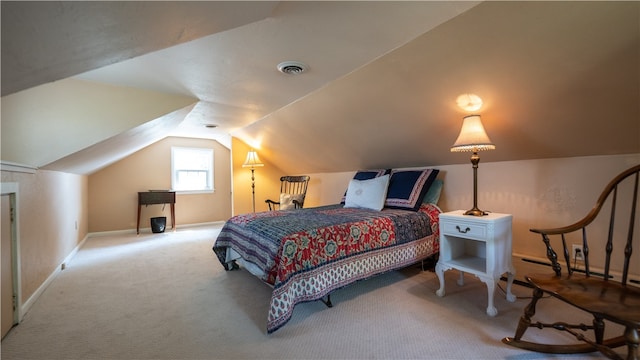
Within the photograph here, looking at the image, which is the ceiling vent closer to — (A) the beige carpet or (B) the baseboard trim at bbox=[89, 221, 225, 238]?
(A) the beige carpet

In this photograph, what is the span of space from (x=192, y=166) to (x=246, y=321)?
462 centimetres

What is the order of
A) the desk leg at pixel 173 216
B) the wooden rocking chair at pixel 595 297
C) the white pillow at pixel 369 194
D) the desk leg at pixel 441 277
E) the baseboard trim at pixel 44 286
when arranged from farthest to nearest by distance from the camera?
the desk leg at pixel 173 216 → the white pillow at pixel 369 194 → the desk leg at pixel 441 277 → the baseboard trim at pixel 44 286 → the wooden rocking chair at pixel 595 297

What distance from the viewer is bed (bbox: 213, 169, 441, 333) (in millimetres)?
1834

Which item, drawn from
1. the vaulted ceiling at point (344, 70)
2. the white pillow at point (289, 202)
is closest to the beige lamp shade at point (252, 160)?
the white pillow at point (289, 202)

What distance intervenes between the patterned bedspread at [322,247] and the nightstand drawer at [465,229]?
0.43m

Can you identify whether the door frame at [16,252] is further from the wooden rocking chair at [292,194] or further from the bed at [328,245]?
the wooden rocking chair at [292,194]

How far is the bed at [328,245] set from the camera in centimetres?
183

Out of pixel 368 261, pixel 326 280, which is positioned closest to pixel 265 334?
pixel 326 280

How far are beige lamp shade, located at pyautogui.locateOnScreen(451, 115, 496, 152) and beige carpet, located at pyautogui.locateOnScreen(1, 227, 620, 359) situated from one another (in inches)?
45.7

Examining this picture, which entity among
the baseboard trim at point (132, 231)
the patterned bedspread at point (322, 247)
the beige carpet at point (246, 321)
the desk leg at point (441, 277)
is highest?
the patterned bedspread at point (322, 247)

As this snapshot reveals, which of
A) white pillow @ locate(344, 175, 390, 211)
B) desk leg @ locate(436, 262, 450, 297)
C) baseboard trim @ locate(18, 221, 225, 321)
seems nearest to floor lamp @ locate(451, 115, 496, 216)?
desk leg @ locate(436, 262, 450, 297)

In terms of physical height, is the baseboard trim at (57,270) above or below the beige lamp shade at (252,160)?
below

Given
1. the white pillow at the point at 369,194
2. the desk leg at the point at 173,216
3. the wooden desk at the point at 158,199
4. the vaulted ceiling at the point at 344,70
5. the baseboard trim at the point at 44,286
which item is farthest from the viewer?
the desk leg at the point at 173,216

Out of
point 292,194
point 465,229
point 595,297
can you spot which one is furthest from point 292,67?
point 292,194
